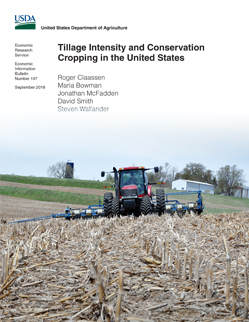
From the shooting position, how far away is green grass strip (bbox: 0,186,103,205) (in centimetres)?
3978

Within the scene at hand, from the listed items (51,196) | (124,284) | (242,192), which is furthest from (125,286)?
(242,192)

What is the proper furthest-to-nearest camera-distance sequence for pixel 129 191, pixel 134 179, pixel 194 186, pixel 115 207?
pixel 194 186, pixel 134 179, pixel 129 191, pixel 115 207

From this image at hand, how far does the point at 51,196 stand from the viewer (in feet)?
139

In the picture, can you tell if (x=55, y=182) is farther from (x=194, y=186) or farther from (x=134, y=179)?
(x=134, y=179)

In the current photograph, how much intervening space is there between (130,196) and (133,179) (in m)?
1.30

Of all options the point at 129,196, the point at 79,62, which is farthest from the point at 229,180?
the point at 79,62

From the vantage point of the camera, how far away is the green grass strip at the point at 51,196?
39781mm

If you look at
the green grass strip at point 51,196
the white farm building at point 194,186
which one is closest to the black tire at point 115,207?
the green grass strip at point 51,196

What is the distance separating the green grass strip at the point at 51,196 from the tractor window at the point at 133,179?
79.1ft

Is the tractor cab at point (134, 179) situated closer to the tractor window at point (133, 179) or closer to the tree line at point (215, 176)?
the tractor window at point (133, 179)

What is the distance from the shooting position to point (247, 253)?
516cm

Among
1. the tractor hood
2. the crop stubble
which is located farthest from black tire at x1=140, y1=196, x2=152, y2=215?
the crop stubble

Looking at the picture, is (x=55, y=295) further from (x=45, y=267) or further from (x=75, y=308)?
(x=45, y=267)

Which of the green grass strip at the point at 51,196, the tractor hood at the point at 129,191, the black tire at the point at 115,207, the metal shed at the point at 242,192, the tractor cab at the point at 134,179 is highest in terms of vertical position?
the tractor cab at the point at 134,179
